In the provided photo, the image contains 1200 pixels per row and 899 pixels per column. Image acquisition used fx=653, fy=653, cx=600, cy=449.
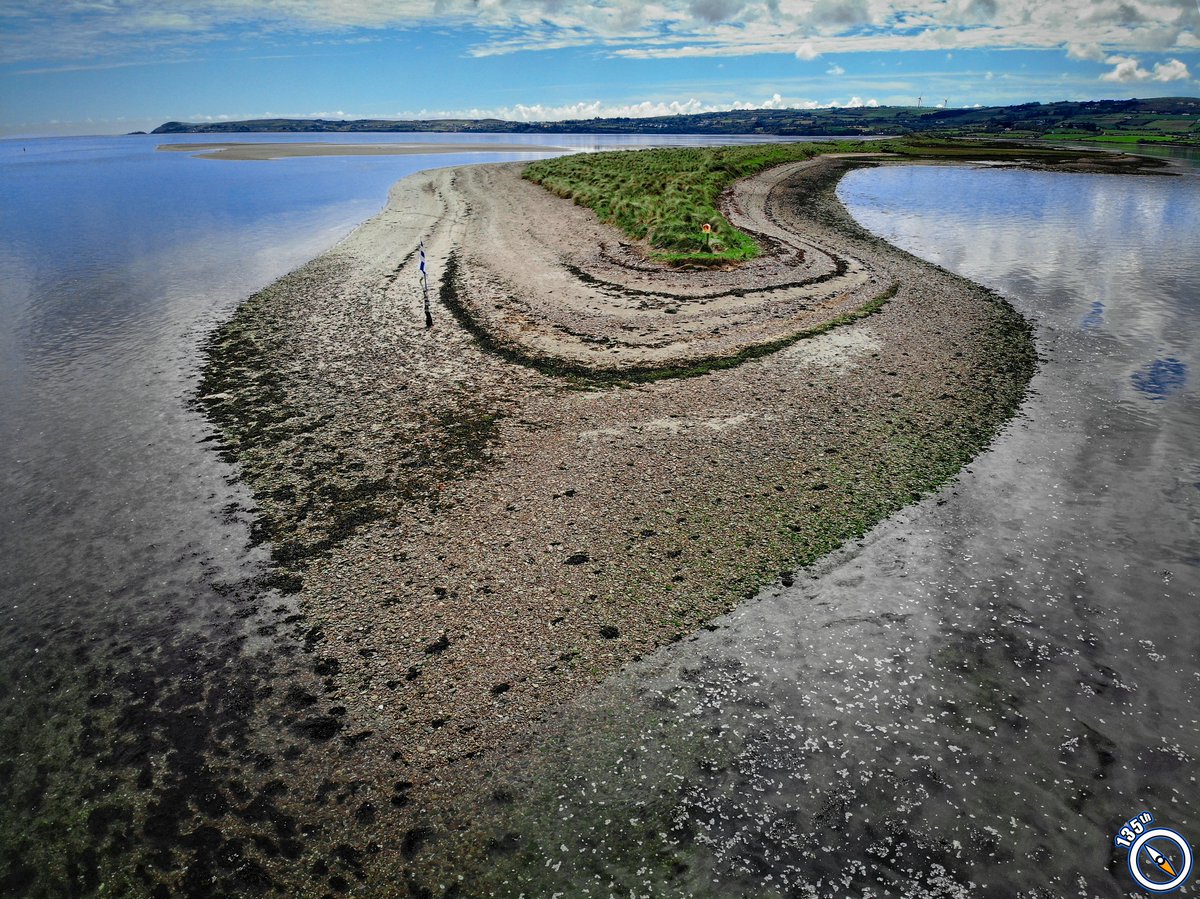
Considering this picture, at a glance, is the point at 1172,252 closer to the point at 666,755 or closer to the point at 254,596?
the point at 666,755

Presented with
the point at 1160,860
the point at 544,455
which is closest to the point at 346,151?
the point at 544,455

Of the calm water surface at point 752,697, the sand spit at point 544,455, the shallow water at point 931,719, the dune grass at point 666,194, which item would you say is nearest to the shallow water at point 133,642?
the calm water surface at point 752,697

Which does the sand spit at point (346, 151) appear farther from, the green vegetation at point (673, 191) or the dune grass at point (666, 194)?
the dune grass at point (666, 194)

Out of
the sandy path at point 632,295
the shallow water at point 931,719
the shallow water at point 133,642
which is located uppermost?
the sandy path at point 632,295

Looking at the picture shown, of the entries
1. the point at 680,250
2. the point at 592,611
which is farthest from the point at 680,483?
the point at 680,250

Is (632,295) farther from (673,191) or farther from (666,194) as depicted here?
(673,191)
